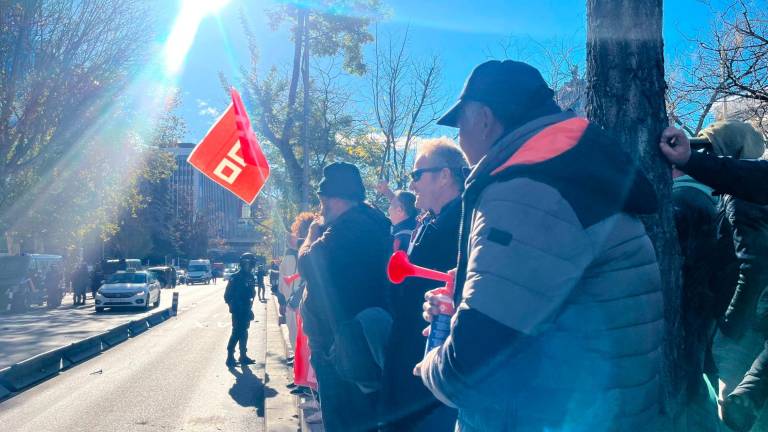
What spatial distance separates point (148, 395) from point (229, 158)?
3.80m

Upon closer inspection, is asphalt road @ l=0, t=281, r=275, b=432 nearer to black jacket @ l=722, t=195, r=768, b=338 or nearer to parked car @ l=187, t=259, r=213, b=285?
black jacket @ l=722, t=195, r=768, b=338

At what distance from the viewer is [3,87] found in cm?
2158

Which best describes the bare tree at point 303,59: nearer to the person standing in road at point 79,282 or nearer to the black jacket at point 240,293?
the black jacket at point 240,293

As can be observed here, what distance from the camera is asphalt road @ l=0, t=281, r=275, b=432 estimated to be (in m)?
7.19

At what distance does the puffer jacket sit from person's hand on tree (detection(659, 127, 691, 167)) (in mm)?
557

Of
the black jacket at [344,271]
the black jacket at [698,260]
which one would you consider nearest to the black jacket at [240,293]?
the black jacket at [344,271]

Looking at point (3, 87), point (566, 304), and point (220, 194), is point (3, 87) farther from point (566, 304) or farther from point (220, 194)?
point (220, 194)

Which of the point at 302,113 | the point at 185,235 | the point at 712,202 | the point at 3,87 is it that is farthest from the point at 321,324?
the point at 185,235

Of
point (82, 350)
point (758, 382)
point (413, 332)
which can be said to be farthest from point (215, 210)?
point (758, 382)

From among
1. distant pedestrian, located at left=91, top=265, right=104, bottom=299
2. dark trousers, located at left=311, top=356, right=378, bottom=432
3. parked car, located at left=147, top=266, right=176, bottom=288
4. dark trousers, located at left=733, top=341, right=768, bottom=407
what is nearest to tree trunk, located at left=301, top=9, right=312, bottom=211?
dark trousers, located at left=311, top=356, right=378, bottom=432

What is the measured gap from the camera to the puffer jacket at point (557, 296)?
5.11 ft

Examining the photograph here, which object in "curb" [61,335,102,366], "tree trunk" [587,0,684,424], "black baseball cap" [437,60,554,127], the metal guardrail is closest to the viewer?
"black baseball cap" [437,60,554,127]

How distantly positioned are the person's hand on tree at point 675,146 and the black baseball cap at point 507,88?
56cm

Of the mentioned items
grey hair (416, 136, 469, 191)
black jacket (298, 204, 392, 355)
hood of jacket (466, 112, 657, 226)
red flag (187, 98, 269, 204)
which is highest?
red flag (187, 98, 269, 204)
